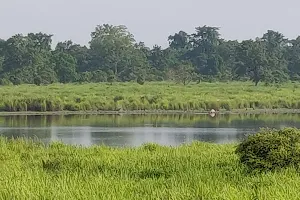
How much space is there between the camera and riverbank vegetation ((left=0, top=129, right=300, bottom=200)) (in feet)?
30.6

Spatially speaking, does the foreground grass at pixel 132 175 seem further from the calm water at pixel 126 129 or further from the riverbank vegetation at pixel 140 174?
Answer: the calm water at pixel 126 129

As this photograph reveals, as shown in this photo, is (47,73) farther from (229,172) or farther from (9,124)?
(229,172)

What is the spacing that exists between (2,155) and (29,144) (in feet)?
8.65

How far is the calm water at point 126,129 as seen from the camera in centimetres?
2572

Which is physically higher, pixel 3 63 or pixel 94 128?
pixel 3 63

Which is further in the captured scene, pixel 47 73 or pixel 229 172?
pixel 47 73

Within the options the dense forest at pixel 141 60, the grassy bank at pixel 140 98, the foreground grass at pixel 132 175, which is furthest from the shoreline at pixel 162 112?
the foreground grass at pixel 132 175

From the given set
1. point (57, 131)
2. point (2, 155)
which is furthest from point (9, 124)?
point (2, 155)

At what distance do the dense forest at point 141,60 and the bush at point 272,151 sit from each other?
4592 cm

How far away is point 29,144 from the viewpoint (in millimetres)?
16656

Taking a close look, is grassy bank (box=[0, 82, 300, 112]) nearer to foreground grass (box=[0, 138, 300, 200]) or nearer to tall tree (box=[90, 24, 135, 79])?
tall tree (box=[90, 24, 135, 79])

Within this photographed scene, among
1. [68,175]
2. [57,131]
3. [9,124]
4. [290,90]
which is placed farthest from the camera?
[290,90]

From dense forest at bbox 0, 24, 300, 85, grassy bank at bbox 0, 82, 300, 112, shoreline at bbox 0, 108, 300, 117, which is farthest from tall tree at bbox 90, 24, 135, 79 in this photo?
shoreline at bbox 0, 108, 300, 117

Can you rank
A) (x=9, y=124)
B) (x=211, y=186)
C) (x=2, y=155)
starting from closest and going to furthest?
(x=211, y=186), (x=2, y=155), (x=9, y=124)
